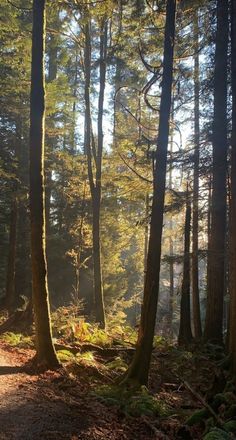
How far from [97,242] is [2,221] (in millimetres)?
6032

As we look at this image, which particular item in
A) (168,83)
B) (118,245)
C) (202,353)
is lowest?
(202,353)

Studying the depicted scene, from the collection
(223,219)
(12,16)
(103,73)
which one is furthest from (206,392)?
(103,73)

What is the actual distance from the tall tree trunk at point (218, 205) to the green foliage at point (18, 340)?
5311mm

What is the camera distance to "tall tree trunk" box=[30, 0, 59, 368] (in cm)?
851

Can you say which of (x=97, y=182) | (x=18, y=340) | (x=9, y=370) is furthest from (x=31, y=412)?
(x=97, y=182)

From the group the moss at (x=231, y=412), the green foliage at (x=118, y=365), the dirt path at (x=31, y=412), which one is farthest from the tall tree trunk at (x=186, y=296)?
the dirt path at (x=31, y=412)

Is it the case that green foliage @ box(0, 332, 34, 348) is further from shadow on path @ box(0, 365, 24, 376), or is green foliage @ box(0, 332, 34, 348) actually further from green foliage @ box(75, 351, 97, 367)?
shadow on path @ box(0, 365, 24, 376)

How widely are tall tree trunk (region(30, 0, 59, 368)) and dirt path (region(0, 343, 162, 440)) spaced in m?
0.71

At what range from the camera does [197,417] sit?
6.93m

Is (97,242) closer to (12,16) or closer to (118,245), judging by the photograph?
(118,245)

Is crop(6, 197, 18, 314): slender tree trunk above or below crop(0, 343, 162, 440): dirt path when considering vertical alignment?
above

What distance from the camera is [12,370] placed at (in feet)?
26.6

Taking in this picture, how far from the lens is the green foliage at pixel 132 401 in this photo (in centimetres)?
706

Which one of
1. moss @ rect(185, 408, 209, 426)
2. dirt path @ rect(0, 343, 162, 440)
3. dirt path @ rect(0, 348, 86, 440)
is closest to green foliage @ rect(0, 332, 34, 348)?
dirt path @ rect(0, 343, 162, 440)
